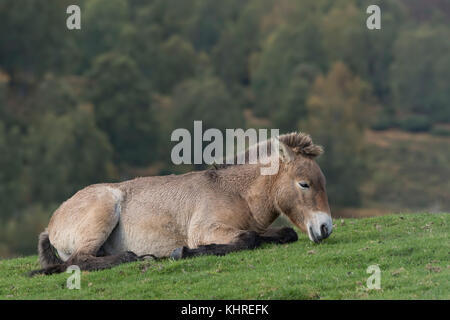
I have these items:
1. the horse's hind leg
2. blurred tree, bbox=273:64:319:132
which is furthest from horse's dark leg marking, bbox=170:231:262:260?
blurred tree, bbox=273:64:319:132

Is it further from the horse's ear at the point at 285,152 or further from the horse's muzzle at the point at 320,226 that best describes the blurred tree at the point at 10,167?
the horse's muzzle at the point at 320,226

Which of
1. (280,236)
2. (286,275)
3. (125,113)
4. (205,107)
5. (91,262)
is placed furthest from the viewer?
(205,107)

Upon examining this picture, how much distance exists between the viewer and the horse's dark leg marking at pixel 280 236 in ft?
42.2

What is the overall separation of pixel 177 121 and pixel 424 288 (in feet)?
269

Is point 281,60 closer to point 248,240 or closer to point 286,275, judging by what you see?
point 248,240

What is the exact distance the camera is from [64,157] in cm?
7275

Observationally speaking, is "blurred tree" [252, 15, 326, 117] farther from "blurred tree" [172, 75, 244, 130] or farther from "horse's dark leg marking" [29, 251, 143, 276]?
"horse's dark leg marking" [29, 251, 143, 276]

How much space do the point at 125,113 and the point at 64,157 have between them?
56.6 feet

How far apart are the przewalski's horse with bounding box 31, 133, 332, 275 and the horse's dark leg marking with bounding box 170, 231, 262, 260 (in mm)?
21

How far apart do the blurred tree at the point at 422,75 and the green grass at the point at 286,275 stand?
89.2 metres

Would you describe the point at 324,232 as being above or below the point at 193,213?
below

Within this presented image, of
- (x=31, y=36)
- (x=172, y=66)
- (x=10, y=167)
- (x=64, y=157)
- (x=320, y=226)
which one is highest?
(x=31, y=36)

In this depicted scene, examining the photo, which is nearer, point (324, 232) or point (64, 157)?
point (324, 232)

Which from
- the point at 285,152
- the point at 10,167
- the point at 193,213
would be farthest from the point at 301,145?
the point at 10,167
